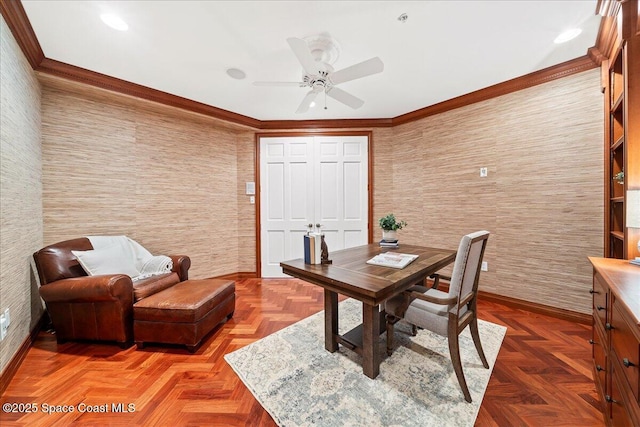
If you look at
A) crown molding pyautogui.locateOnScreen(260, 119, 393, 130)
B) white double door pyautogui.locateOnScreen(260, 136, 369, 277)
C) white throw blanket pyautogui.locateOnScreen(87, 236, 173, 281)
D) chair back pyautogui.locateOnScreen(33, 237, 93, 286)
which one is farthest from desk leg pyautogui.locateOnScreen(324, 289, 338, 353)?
crown molding pyautogui.locateOnScreen(260, 119, 393, 130)

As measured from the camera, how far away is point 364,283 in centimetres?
140

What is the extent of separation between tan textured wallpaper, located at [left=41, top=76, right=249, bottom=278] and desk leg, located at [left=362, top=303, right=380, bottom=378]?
2836mm

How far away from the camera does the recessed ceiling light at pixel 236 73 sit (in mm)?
2369

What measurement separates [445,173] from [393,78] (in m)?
1.48

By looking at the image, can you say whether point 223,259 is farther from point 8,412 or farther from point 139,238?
point 8,412

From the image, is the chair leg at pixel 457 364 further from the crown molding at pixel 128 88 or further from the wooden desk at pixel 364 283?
the crown molding at pixel 128 88

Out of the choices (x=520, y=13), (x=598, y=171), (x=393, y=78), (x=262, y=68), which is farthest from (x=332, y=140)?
(x=598, y=171)

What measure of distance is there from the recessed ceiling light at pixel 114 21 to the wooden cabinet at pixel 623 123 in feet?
11.3

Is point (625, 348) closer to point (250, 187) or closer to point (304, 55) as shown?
point (304, 55)

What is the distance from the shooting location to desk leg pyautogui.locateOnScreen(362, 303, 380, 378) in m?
1.57

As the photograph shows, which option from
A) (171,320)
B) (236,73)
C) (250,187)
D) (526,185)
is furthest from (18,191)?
(526,185)

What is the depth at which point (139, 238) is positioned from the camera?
9.81 ft

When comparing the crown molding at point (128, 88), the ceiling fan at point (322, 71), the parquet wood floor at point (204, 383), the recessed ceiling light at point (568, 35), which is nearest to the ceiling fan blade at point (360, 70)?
the ceiling fan at point (322, 71)

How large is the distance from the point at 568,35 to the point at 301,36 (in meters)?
2.19
